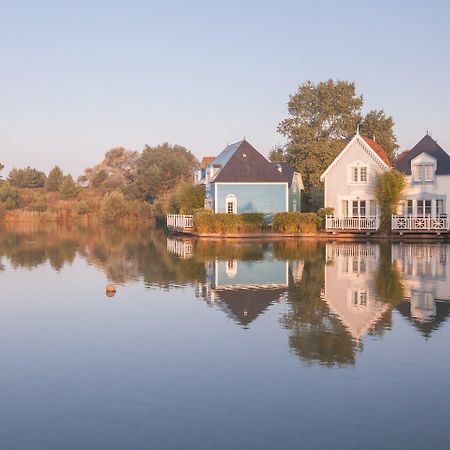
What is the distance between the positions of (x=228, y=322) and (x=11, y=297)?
26.2 feet

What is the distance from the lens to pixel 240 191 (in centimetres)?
4894

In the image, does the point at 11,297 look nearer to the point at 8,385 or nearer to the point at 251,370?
the point at 8,385

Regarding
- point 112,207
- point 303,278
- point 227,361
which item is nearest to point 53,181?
point 112,207

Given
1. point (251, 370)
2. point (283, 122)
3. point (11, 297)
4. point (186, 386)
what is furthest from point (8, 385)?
point (283, 122)

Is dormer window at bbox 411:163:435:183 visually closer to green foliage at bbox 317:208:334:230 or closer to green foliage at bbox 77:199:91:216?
green foliage at bbox 317:208:334:230

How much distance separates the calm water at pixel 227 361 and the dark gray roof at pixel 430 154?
2297cm

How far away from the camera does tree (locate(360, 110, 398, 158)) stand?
6669cm

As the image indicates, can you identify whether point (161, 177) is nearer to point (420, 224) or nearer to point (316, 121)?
point (316, 121)

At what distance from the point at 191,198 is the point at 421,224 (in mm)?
20273

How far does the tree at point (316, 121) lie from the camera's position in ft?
200

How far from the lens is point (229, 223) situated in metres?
44.7

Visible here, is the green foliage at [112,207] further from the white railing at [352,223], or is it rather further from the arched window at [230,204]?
the white railing at [352,223]

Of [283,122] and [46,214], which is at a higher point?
[283,122]

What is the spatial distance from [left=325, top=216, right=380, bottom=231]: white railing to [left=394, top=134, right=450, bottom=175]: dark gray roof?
4638mm
